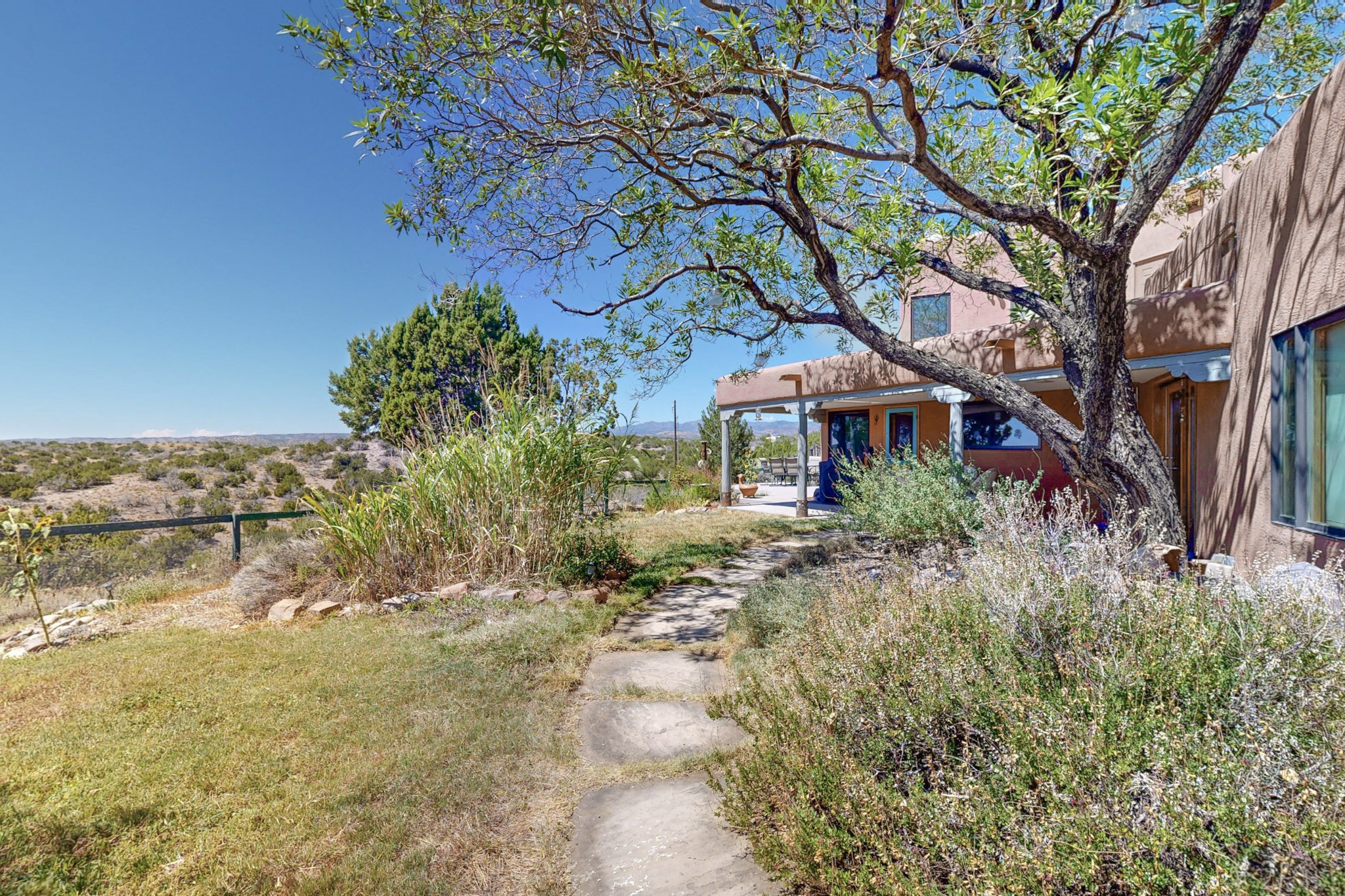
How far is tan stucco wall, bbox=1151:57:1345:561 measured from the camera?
12.4 feet

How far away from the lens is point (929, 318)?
13836mm

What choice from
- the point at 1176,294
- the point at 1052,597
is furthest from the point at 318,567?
the point at 1176,294

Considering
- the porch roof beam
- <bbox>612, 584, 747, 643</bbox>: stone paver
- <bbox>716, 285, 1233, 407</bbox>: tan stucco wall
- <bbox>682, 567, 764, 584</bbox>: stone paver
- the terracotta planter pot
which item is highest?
<bbox>716, 285, 1233, 407</bbox>: tan stucco wall

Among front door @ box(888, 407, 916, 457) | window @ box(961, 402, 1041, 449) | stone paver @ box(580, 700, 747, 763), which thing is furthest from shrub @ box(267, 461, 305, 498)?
window @ box(961, 402, 1041, 449)

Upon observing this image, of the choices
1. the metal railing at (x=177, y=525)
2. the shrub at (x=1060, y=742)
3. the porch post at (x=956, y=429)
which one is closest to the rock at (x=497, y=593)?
the shrub at (x=1060, y=742)

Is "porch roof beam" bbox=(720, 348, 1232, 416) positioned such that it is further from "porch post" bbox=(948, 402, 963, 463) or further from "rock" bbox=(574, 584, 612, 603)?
"rock" bbox=(574, 584, 612, 603)

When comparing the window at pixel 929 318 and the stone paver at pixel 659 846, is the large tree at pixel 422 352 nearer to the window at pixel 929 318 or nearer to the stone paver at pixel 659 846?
the window at pixel 929 318

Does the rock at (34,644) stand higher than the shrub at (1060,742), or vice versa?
the shrub at (1060,742)

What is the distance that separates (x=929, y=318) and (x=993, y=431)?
3.78m

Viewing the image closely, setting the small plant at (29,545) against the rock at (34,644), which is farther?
the small plant at (29,545)

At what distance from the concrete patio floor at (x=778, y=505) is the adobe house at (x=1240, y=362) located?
9.66 ft

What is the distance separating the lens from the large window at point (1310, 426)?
354cm

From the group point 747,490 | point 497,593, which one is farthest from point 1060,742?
point 747,490

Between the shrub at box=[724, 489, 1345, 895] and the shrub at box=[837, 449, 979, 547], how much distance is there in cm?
383
